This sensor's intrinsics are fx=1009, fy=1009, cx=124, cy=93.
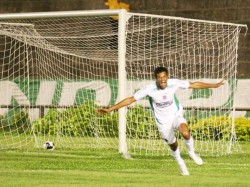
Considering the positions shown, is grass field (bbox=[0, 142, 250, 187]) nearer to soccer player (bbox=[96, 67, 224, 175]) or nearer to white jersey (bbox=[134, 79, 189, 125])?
soccer player (bbox=[96, 67, 224, 175])

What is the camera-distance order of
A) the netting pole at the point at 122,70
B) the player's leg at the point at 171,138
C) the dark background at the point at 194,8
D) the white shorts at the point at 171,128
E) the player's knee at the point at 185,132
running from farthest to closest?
the dark background at the point at 194,8, the netting pole at the point at 122,70, the white shorts at the point at 171,128, the player's leg at the point at 171,138, the player's knee at the point at 185,132

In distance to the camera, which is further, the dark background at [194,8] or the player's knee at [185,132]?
the dark background at [194,8]

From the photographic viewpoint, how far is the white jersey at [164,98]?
15.6 meters

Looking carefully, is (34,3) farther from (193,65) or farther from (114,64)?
(193,65)

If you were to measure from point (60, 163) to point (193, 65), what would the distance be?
7.44 metres

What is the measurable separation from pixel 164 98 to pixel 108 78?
12478 millimetres

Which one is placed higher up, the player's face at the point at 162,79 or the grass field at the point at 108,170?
the player's face at the point at 162,79

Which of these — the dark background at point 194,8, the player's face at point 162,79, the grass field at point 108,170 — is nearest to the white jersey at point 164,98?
the player's face at point 162,79

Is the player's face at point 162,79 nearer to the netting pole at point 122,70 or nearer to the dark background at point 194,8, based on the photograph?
the netting pole at point 122,70

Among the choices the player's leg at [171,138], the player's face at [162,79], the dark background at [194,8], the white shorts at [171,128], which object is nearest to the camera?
the player's face at [162,79]

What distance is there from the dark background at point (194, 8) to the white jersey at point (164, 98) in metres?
11.5

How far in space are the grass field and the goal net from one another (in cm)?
118

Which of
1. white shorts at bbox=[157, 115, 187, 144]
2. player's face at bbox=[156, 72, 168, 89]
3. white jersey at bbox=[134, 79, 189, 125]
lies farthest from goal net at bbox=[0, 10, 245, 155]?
player's face at bbox=[156, 72, 168, 89]

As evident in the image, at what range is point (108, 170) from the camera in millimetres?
16078
